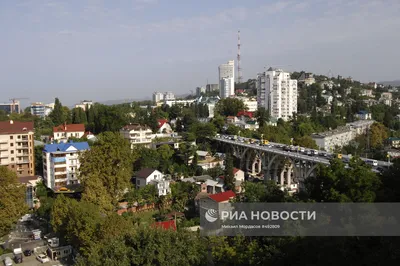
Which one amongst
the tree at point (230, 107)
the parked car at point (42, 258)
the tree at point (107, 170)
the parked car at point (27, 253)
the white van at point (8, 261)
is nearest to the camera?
the white van at point (8, 261)

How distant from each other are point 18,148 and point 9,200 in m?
6.55

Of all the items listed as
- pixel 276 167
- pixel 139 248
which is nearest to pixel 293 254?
pixel 139 248

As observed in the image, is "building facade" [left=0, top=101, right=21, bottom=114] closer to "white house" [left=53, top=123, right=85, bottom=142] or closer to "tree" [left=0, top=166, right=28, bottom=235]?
"white house" [left=53, top=123, right=85, bottom=142]

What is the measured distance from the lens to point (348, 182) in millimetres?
8844

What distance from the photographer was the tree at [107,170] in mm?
13258

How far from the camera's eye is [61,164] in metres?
16.6

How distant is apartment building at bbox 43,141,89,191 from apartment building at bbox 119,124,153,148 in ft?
15.1

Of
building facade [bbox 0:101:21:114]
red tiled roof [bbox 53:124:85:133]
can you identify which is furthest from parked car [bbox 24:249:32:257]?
building facade [bbox 0:101:21:114]

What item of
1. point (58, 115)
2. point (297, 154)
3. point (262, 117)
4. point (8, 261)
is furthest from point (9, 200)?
point (262, 117)

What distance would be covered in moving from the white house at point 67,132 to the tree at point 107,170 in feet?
29.3

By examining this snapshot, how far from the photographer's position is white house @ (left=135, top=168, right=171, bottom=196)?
1529 centimetres

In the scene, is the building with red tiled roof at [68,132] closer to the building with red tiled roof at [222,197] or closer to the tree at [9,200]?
the tree at [9,200]

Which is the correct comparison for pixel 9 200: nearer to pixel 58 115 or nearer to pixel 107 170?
pixel 107 170

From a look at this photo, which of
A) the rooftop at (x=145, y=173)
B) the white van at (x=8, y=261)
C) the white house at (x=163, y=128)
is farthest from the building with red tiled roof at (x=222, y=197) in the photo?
the white house at (x=163, y=128)
